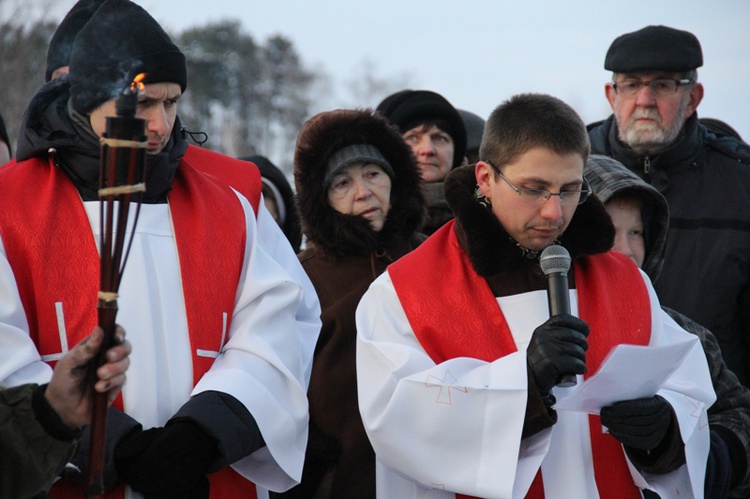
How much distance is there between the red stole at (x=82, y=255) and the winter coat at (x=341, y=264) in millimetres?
792

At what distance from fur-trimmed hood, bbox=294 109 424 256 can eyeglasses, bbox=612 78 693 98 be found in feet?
4.33

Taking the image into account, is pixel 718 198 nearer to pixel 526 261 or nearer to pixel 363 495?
pixel 526 261

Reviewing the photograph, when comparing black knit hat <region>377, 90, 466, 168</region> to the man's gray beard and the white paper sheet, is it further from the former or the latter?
the white paper sheet

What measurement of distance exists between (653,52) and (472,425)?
3017mm

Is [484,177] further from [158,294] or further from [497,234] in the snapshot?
[158,294]

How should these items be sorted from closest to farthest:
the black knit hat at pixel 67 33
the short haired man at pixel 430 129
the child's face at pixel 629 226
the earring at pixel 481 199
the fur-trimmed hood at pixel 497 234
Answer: the fur-trimmed hood at pixel 497 234
the earring at pixel 481 199
the child's face at pixel 629 226
the black knit hat at pixel 67 33
the short haired man at pixel 430 129

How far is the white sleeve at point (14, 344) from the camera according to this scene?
3416 mm

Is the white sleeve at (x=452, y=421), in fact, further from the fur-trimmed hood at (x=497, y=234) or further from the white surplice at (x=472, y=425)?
the fur-trimmed hood at (x=497, y=234)

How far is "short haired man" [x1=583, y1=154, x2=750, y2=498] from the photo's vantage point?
414cm

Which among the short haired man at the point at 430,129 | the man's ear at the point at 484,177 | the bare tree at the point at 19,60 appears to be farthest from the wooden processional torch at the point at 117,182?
the bare tree at the point at 19,60

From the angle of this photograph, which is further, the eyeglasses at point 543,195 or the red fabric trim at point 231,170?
the red fabric trim at point 231,170

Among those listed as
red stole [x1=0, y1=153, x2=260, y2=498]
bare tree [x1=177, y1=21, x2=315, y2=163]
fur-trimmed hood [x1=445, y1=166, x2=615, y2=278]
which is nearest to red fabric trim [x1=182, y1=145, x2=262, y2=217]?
red stole [x1=0, y1=153, x2=260, y2=498]

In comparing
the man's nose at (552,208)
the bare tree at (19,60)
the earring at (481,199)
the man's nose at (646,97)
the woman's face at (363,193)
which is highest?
the man's nose at (646,97)

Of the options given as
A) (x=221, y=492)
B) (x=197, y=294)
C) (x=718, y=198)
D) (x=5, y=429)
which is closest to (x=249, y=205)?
(x=197, y=294)
